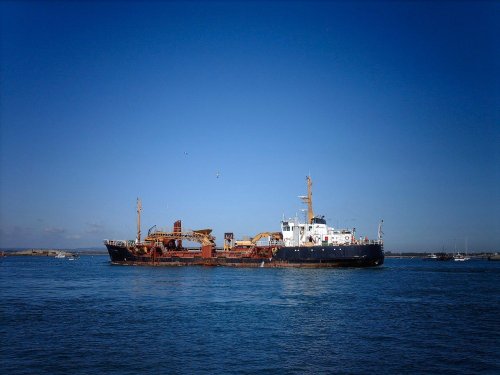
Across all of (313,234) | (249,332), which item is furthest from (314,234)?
(249,332)

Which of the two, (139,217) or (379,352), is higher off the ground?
(139,217)

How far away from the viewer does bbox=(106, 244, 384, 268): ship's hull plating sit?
68.4 meters

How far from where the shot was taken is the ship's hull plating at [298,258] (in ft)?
225

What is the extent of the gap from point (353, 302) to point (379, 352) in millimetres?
15671

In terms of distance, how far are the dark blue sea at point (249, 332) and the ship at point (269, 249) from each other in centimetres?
2580

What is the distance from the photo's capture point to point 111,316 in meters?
29.6

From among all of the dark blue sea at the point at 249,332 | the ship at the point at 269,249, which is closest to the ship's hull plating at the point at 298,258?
the ship at the point at 269,249

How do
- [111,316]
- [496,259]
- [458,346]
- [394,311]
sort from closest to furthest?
[458,346], [111,316], [394,311], [496,259]

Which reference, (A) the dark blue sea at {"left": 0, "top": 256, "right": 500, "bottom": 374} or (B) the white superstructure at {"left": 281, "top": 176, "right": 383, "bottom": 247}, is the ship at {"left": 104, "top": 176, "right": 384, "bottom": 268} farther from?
(A) the dark blue sea at {"left": 0, "top": 256, "right": 500, "bottom": 374}

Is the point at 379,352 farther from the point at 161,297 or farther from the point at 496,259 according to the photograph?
the point at 496,259

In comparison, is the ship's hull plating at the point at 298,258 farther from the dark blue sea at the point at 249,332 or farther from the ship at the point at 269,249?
the dark blue sea at the point at 249,332

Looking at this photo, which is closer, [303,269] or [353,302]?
[353,302]

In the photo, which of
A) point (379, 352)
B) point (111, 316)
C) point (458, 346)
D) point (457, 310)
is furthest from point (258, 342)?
point (457, 310)

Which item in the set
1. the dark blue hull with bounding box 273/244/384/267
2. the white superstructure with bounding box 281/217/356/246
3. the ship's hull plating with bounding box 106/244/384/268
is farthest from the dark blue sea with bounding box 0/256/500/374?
the white superstructure with bounding box 281/217/356/246
